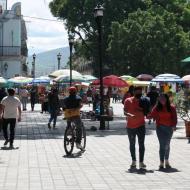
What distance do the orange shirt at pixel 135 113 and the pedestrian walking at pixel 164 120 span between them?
0.18 m

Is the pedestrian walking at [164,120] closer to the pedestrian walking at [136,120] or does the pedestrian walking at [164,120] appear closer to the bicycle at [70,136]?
the pedestrian walking at [136,120]

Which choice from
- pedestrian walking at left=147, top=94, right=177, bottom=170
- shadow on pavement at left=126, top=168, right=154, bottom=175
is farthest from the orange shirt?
shadow on pavement at left=126, top=168, right=154, bottom=175

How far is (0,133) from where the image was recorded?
20.7m

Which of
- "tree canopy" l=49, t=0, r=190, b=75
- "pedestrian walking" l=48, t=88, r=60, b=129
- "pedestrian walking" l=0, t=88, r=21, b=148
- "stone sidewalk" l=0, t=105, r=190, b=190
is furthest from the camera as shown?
"tree canopy" l=49, t=0, r=190, b=75

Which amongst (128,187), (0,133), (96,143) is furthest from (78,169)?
(0,133)

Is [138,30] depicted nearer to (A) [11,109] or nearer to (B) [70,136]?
(A) [11,109]

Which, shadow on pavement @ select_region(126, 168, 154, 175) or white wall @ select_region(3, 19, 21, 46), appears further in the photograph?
white wall @ select_region(3, 19, 21, 46)

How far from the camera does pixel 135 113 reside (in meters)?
12.2

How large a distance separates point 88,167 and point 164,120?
1.79 meters

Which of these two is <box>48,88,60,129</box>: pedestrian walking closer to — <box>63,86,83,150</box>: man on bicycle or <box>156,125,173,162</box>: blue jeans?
<box>63,86,83,150</box>: man on bicycle

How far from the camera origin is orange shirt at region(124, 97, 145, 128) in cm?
1214

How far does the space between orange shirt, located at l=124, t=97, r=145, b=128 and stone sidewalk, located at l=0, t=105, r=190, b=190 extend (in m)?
0.92

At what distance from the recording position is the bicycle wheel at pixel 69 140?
47.8 ft

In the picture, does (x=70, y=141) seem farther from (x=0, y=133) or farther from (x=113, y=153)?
(x=0, y=133)
